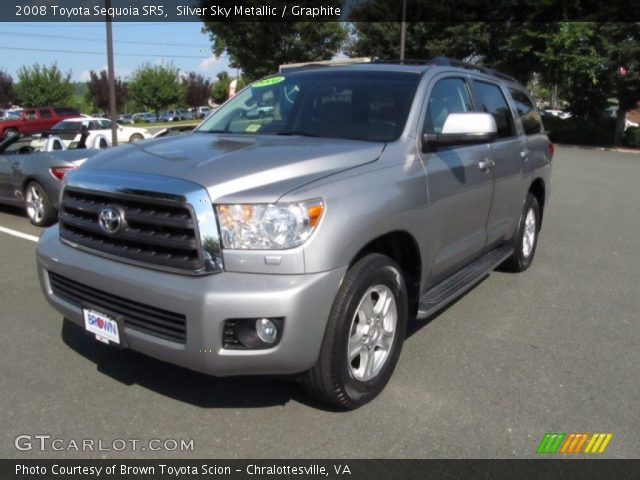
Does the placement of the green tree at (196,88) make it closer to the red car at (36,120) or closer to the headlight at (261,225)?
the red car at (36,120)

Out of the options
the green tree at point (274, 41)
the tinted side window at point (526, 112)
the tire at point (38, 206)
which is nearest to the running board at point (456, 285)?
the tinted side window at point (526, 112)

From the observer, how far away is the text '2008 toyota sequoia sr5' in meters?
2.63

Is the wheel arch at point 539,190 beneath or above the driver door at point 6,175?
above

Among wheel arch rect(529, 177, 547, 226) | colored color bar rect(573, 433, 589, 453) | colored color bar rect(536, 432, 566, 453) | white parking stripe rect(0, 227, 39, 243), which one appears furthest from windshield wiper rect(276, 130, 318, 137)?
white parking stripe rect(0, 227, 39, 243)

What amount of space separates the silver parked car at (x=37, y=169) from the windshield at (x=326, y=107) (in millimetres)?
4061

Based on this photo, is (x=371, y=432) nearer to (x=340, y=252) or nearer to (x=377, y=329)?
(x=377, y=329)

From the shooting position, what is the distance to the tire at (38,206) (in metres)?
7.72

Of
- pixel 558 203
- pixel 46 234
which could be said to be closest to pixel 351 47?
pixel 558 203

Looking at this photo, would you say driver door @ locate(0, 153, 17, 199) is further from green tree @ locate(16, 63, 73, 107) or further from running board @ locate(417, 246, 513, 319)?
green tree @ locate(16, 63, 73, 107)

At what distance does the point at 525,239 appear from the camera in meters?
5.71

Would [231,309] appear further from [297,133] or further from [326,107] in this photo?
[326,107]

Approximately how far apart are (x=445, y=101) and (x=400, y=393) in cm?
203

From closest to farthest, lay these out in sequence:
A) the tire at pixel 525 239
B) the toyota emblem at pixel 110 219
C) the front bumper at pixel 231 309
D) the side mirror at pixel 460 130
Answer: the front bumper at pixel 231 309
the toyota emblem at pixel 110 219
the side mirror at pixel 460 130
the tire at pixel 525 239

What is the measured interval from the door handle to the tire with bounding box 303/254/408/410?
4.69 ft
